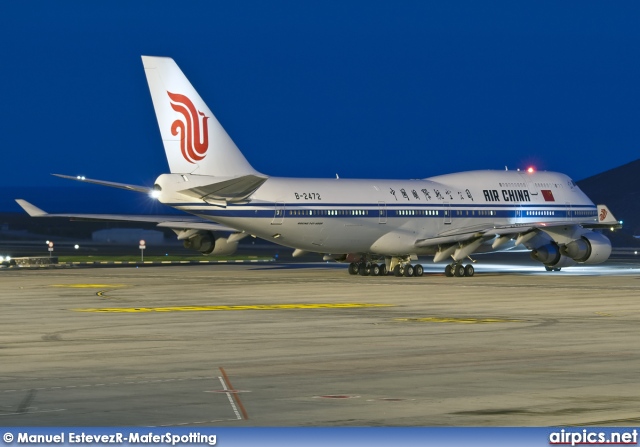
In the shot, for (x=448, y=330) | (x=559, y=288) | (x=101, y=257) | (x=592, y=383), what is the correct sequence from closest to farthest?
(x=592, y=383)
(x=448, y=330)
(x=559, y=288)
(x=101, y=257)

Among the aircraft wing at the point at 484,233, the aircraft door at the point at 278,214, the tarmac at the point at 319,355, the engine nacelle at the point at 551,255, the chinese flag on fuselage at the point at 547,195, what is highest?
the chinese flag on fuselage at the point at 547,195

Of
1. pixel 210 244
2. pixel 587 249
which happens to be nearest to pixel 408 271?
pixel 587 249

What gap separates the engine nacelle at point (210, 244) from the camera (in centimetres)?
5776

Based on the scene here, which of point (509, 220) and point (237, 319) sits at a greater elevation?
point (509, 220)

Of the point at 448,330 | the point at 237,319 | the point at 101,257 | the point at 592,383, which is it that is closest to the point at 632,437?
the point at 592,383

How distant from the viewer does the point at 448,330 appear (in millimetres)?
27875

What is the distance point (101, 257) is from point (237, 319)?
46.0 m

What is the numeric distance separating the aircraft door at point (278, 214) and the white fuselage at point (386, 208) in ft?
0.13

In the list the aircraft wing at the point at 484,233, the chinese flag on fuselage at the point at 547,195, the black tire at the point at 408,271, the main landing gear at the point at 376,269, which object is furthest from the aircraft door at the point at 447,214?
the chinese flag on fuselage at the point at 547,195

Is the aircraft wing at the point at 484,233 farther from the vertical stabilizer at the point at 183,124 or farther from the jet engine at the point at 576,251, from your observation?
the vertical stabilizer at the point at 183,124

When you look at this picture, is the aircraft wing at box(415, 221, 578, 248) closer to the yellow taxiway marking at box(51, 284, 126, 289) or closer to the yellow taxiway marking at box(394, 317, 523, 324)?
the yellow taxiway marking at box(51, 284, 126, 289)

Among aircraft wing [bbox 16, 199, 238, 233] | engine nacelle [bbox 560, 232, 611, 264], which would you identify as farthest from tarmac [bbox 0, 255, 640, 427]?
aircraft wing [bbox 16, 199, 238, 233]

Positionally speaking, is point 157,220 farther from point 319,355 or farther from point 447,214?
point 319,355

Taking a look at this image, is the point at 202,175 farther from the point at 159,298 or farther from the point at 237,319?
the point at 237,319
